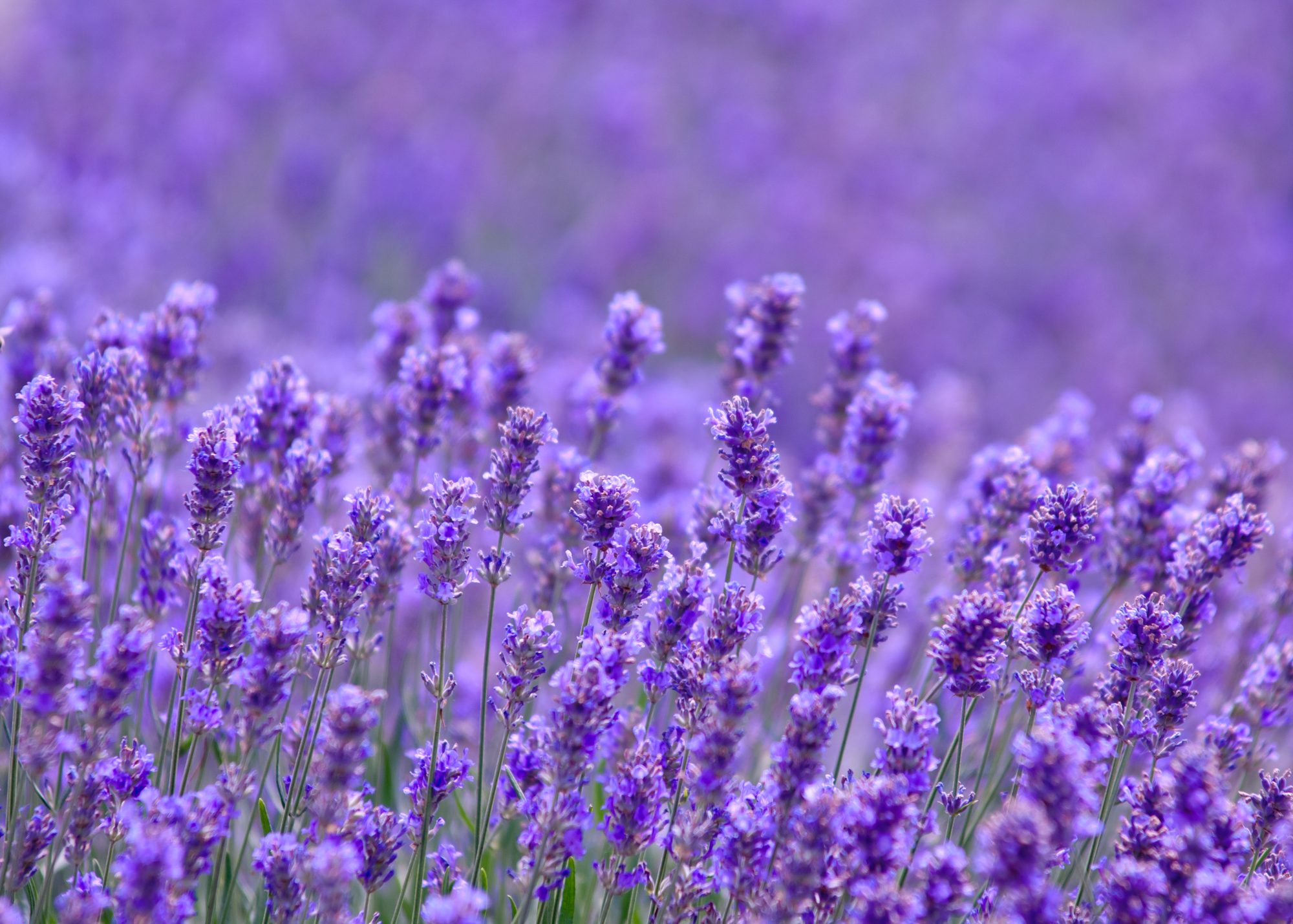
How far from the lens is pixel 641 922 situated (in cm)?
256

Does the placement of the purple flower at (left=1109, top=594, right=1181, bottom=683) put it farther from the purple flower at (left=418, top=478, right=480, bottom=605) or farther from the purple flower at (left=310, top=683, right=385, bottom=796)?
the purple flower at (left=310, top=683, right=385, bottom=796)

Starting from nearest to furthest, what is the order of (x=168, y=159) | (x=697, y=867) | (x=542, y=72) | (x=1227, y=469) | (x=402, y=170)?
(x=697, y=867)
(x=1227, y=469)
(x=168, y=159)
(x=402, y=170)
(x=542, y=72)

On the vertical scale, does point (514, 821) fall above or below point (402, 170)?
below

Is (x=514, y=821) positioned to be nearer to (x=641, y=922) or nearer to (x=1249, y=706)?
(x=641, y=922)

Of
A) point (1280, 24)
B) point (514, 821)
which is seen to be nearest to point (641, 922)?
point (514, 821)

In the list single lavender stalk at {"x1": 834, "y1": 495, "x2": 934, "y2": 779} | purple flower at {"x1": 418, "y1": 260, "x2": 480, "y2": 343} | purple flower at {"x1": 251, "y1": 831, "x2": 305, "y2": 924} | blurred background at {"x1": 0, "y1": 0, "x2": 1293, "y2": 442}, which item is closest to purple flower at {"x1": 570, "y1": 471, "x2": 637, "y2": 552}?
single lavender stalk at {"x1": 834, "y1": 495, "x2": 934, "y2": 779}

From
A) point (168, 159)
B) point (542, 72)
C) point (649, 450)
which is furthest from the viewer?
point (542, 72)

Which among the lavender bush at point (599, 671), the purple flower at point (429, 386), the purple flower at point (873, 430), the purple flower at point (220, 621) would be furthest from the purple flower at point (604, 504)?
the purple flower at point (873, 430)

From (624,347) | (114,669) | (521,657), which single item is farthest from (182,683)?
(624,347)

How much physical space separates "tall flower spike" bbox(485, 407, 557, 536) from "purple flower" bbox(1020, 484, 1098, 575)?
37.6 inches

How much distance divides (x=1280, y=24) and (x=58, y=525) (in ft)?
46.0

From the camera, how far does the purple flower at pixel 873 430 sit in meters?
2.79

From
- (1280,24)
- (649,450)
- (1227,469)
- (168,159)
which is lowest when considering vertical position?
(1227,469)

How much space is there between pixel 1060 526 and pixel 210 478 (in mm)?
1580
